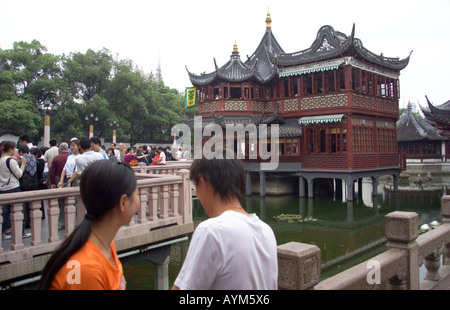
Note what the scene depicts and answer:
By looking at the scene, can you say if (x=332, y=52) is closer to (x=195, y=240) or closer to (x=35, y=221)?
(x=35, y=221)

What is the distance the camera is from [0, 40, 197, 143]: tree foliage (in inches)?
1079

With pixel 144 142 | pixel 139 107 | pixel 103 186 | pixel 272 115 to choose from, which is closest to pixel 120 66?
pixel 139 107

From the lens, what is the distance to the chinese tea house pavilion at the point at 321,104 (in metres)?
18.8

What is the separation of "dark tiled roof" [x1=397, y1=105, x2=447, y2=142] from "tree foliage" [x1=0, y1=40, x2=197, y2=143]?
82.0ft

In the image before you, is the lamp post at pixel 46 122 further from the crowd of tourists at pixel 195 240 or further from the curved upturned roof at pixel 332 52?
the crowd of tourists at pixel 195 240

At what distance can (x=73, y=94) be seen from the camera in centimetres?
3225

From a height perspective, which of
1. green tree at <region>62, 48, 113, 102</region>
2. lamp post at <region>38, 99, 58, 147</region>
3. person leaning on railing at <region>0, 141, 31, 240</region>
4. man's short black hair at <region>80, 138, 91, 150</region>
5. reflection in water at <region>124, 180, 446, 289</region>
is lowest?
reflection in water at <region>124, 180, 446, 289</region>

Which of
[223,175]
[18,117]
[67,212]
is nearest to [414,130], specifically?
[18,117]

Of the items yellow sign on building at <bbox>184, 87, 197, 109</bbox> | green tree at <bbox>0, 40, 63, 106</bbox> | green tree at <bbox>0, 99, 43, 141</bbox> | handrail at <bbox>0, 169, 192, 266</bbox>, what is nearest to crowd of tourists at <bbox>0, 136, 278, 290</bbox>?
handrail at <bbox>0, 169, 192, 266</bbox>

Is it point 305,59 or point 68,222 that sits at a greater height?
point 305,59

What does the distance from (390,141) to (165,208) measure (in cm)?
1975

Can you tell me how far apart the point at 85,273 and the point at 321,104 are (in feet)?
62.9

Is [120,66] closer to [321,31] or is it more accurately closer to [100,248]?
[321,31]

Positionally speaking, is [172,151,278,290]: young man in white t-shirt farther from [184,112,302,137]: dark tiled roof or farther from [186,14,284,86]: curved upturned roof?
[186,14,284,86]: curved upturned roof
